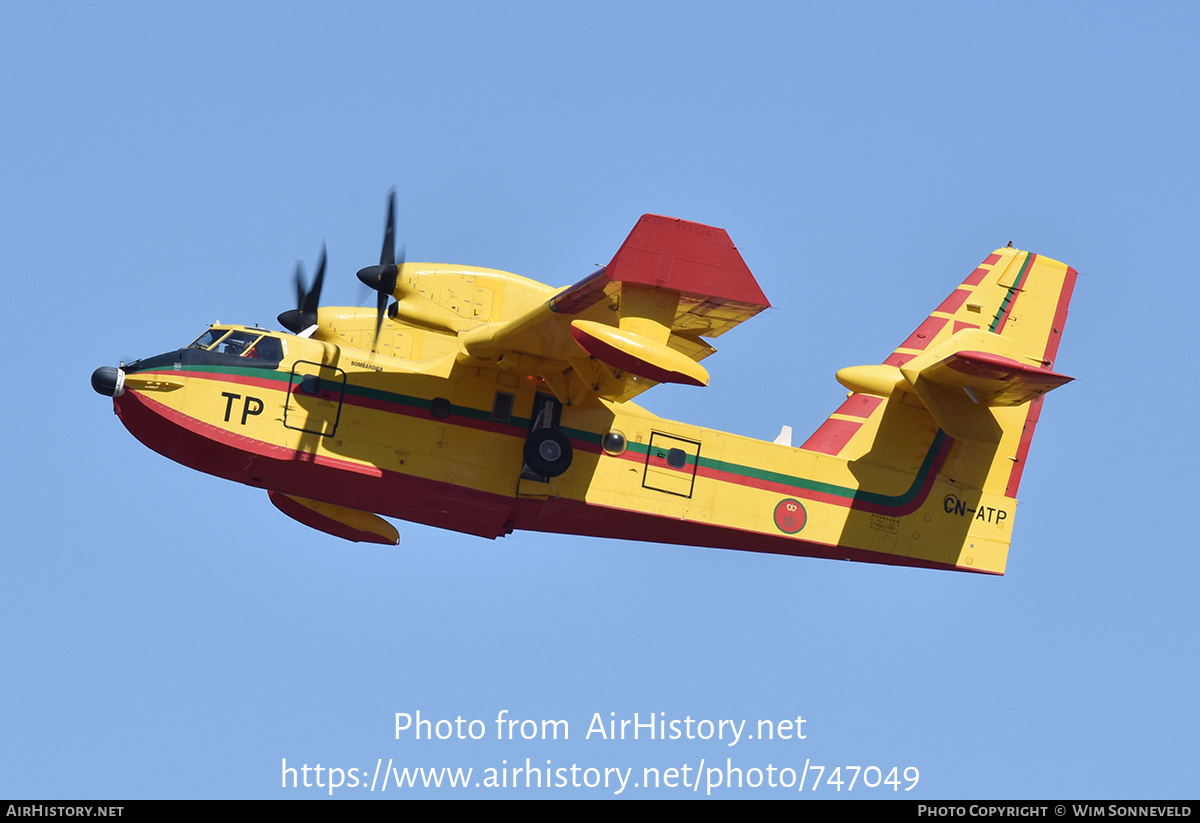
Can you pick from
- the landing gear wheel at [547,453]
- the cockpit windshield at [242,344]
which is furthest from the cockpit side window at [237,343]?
the landing gear wheel at [547,453]

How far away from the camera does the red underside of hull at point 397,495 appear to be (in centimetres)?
1542

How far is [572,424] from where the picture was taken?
16219mm

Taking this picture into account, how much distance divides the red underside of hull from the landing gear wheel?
0.40 metres

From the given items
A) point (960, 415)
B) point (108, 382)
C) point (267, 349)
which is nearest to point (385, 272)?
point (267, 349)

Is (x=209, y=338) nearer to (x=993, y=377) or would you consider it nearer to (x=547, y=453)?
(x=547, y=453)

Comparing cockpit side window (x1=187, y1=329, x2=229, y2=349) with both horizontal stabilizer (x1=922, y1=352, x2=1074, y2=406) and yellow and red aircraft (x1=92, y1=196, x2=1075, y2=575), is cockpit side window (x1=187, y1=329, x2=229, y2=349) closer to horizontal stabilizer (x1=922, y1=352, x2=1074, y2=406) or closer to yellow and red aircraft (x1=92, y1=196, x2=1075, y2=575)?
yellow and red aircraft (x1=92, y1=196, x2=1075, y2=575)

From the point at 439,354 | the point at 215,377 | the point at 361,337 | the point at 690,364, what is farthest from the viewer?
the point at 361,337

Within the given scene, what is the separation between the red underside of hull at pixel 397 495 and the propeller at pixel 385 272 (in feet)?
5.72

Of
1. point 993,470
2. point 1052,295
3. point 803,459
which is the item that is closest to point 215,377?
point 803,459

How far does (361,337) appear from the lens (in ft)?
58.3

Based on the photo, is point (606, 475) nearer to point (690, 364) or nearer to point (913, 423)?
point (690, 364)

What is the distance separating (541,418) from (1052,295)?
7516 mm

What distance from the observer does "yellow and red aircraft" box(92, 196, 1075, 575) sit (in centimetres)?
1504

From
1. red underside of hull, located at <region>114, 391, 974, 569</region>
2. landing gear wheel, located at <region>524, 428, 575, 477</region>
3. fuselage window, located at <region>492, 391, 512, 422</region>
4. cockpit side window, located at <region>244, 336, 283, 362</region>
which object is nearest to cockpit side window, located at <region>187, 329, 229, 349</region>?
cockpit side window, located at <region>244, 336, 283, 362</region>
